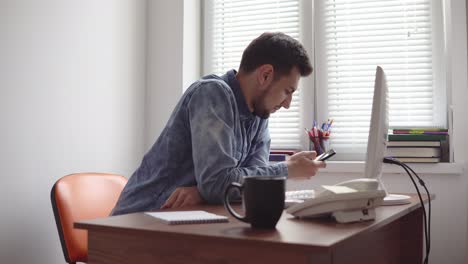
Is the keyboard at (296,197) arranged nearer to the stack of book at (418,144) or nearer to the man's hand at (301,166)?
the man's hand at (301,166)

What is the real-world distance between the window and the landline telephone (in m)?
1.70

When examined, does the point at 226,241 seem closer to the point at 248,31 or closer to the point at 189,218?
the point at 189,218

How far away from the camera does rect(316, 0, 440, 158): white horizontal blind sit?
2.62 m

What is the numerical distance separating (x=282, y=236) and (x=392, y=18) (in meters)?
2.19

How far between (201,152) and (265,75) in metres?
0.42

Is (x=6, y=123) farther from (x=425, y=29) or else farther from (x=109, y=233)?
(x=425, y=29)

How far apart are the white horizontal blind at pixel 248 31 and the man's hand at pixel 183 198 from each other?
1.58 metres

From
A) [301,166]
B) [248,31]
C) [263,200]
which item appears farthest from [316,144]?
[263,200]

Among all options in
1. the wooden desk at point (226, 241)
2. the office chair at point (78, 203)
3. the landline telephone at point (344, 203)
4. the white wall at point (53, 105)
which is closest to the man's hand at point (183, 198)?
the wooden desk at point (226, 241)

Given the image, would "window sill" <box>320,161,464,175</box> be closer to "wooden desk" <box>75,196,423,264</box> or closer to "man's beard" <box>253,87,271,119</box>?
"man's beard" <box>253,87,271,119</box>

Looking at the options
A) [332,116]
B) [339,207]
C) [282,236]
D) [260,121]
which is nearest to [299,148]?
[332,116]

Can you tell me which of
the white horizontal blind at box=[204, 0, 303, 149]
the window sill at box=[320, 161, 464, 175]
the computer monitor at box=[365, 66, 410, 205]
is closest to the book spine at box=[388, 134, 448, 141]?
the window sill at box=[320, 161, 464, 175]

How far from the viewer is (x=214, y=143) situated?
1289mm

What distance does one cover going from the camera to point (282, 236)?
2.69 ft
